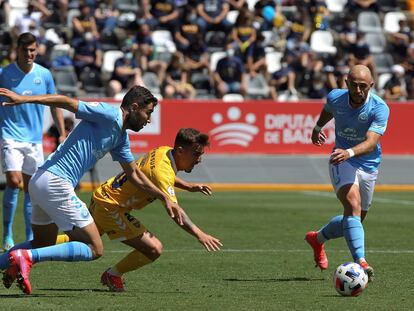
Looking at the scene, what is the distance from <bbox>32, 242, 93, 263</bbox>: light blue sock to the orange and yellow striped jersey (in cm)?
94

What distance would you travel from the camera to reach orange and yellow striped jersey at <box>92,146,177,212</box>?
10.3 m

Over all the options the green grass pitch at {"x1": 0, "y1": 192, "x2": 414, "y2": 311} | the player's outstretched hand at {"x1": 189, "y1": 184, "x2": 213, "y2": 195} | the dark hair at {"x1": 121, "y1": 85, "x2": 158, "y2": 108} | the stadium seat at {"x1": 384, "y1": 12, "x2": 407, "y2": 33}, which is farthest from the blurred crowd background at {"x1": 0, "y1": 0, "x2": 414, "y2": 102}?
the dark hair at {"x1": 121, "y1": 85, "x2": 158, "y2": 108}

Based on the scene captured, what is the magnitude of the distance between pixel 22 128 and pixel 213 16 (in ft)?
59.6

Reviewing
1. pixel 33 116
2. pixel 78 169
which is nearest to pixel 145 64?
pixel 33 116

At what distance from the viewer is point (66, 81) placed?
27.9 meters

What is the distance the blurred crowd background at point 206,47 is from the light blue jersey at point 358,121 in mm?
16015

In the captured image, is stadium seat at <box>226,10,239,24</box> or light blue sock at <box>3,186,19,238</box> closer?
light blue sock at <box>3,186,19,238</box>

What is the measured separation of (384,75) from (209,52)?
4.93 metres

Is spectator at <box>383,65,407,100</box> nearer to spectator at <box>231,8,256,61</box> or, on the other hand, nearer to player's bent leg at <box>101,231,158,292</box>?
spectator at <box>231,8,256,61</box>

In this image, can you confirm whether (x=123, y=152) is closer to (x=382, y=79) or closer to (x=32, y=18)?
(x=32, y=18)

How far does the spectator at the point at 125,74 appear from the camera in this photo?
27781 millimetres

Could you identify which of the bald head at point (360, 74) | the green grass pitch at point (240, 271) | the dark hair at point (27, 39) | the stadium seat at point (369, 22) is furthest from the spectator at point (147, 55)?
the bald head at point (360, 74)

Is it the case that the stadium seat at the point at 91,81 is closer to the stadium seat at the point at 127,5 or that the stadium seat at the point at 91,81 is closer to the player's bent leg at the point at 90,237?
the stadium seat at the point at 127,5

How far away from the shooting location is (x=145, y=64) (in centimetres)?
2875
